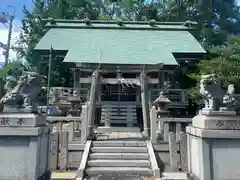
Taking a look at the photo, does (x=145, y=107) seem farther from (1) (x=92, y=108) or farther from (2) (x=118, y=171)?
(2) (x=118, y=171)

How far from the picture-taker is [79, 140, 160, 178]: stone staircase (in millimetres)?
8758

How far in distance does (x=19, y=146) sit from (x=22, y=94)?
1.17 m

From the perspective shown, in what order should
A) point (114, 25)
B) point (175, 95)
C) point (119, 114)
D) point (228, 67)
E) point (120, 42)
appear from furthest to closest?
point (114, 25)
point (120, 42)
point (175, 95)
point (119, 114)
point (228, 67)

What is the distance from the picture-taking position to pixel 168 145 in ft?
34.1

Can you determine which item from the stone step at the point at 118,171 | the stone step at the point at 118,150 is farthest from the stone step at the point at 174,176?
the stone step at the point at 118,150

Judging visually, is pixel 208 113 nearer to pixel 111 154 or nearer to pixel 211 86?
pixel 211 86

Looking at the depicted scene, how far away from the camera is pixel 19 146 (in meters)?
6.08

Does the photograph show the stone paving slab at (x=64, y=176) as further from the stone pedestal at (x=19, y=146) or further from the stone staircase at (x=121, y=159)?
the stone pedestal at (x=19, y=146)

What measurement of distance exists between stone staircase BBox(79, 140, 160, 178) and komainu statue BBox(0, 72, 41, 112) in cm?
337

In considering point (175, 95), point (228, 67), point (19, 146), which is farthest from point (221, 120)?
point (175, 95)

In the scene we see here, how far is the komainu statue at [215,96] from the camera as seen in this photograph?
625 centimetres

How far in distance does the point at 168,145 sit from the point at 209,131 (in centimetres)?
461

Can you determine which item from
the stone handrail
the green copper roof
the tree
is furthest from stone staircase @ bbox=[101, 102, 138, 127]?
the tree

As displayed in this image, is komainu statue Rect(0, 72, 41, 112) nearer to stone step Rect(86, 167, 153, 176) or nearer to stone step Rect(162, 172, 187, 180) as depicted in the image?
stone step Rect(86, 167, 153, 176)
